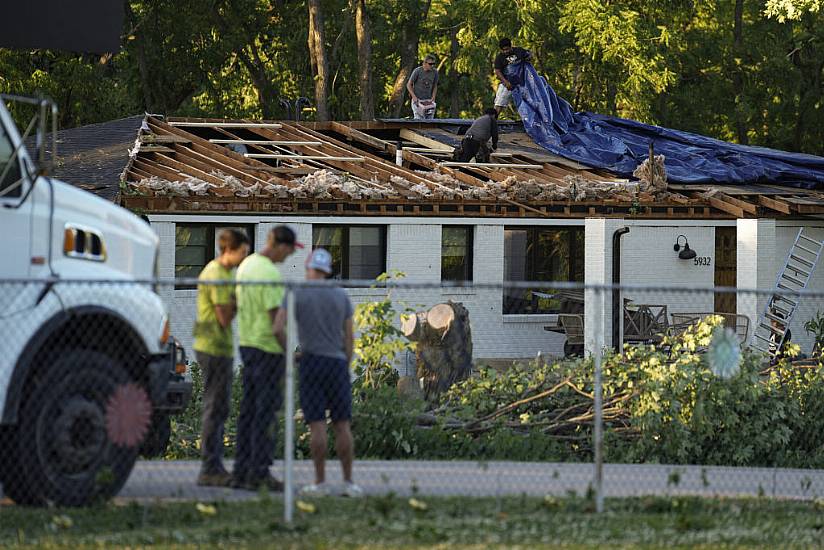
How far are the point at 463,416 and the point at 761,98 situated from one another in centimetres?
3448

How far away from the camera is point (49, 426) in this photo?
30.7 ft

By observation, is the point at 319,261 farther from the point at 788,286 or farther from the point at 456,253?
the point at 788,286

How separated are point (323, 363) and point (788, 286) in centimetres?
1515

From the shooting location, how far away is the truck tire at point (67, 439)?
9.31m

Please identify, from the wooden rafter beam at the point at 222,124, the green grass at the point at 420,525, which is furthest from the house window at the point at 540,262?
the green grass at the point at 420,525

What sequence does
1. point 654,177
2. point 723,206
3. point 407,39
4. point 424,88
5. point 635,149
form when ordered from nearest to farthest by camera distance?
point 723,206 → point 654,177 → point 635,149 → point 424,88 → point 407,39

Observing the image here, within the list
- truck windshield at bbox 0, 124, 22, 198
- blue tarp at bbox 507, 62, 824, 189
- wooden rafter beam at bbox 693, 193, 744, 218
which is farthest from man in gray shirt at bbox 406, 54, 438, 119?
truck windshield at bbox 0, 124, 22, 198

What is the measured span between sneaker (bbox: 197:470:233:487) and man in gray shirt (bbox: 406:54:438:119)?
20.6 m

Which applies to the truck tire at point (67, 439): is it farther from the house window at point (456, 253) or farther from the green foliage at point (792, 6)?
the green foliage at point (792, 6)

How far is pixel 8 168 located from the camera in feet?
30.9

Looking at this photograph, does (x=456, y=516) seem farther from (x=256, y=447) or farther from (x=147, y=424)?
(x=147, y=424)

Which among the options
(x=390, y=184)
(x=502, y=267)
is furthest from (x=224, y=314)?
(x=502, y=267)

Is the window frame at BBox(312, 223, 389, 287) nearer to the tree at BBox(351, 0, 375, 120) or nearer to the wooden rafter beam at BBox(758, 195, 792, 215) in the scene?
the wooden rafter beam at BBox(758, 195, 792, 215)

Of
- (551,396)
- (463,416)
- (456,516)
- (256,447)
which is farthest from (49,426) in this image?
(551,396)
